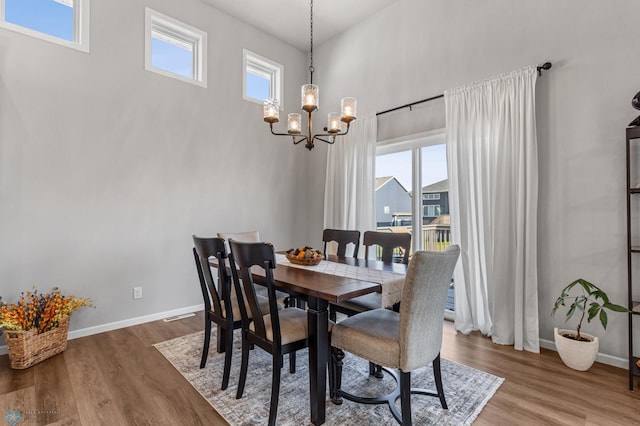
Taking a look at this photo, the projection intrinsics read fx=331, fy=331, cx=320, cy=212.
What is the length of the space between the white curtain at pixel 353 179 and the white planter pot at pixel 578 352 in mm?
2238

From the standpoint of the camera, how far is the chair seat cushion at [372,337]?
1.74 metres

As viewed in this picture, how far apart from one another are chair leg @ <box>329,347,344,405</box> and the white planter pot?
1.79 meters

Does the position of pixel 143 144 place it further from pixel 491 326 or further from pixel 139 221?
pixel 491 326

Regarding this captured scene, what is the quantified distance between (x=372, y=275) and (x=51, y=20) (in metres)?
3.78

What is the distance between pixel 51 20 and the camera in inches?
124

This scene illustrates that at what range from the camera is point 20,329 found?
2531 millimetres

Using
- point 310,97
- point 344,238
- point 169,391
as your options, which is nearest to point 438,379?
point 344,238

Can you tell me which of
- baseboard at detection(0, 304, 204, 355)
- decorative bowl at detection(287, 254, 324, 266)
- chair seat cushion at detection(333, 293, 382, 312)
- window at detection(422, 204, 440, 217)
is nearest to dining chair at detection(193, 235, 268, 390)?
decorative bowl at detection(287, 254, 324, 266)

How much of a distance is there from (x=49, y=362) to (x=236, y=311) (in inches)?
64.1

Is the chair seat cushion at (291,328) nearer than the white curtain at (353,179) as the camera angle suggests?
Yes

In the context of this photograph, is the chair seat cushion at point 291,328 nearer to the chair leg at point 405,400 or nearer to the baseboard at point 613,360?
the chair leg at point 405,400

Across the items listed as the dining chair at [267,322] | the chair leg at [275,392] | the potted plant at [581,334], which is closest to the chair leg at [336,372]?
the dining chair at [267,322]

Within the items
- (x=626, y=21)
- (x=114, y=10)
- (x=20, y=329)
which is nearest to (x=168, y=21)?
(x=114, y=10)

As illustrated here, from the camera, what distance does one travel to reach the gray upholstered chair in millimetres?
1651
